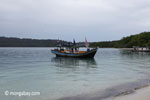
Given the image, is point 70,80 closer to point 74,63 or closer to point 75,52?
point 74,63

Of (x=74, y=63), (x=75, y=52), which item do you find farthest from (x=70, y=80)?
(x=75, y=52)

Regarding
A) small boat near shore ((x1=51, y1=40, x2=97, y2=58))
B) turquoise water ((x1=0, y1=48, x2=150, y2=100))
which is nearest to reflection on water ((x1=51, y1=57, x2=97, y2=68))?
turquoise water ((x1=0, y1=48, x2=150, y2=100))

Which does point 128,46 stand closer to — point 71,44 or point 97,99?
point 71,44

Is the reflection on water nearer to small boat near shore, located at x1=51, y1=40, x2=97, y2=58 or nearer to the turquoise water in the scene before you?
the turquoise water

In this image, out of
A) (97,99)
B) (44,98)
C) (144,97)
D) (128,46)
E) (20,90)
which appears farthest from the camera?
(128,46)

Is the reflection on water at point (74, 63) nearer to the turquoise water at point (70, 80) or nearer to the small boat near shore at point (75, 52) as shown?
the turquoise water at point (70, 80)

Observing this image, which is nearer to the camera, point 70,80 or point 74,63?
point 70,80

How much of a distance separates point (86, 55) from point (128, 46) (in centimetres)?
12038

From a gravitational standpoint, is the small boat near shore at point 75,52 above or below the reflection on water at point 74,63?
above

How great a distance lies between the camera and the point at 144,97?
828 centimetres

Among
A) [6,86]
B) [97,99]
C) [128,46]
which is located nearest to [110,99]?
[97,99]

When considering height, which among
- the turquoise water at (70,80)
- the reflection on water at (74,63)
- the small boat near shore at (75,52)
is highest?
the small boat near shore at (75,52)

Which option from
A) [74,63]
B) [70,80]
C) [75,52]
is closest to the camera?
[70,80]

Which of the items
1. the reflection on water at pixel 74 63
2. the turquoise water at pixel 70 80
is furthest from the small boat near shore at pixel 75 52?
the turquoise water at pixel 70 80
